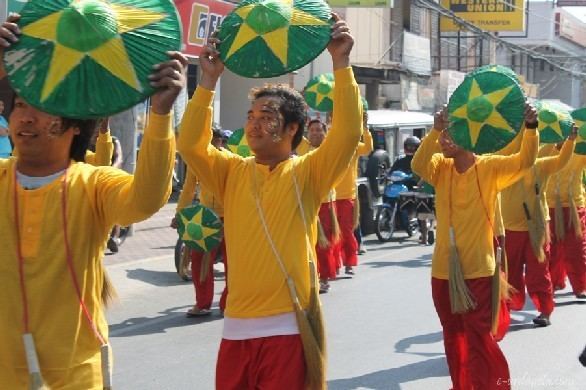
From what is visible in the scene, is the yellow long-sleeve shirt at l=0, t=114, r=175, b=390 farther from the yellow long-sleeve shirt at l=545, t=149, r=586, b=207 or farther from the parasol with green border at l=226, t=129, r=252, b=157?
the yellow long-sleeve shirt at l=545, t=149, r=586, b=207

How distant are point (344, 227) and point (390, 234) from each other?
480 centimetres

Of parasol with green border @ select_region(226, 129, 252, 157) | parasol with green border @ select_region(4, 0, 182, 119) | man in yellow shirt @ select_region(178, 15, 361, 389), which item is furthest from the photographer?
parasol with green border @ select_region(226, 129, 252, 157)

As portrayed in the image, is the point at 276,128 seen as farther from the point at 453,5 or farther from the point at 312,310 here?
the point at 453,5

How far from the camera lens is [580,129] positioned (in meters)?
9.59

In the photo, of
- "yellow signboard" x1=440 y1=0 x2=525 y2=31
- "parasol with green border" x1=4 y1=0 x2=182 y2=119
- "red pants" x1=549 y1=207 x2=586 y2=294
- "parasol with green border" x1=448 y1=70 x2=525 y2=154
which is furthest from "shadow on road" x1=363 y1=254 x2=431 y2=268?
"yellow signboard" x1=440 y1=0 x2=525 y2=31

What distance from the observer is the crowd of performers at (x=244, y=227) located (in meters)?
3.10

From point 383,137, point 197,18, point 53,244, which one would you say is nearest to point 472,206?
point 53,244

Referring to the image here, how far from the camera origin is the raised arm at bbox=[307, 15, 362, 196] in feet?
13.6

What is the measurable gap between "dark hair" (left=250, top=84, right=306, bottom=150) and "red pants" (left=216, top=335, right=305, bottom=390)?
3.24ft

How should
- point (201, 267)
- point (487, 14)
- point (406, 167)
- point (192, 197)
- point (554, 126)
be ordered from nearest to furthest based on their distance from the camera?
point (554, 126), point (201, 267), point (192, 197), point (406, 167), point (487, 14)

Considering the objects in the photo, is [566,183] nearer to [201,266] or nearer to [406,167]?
[201,266]

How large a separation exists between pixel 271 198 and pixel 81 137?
1.22m

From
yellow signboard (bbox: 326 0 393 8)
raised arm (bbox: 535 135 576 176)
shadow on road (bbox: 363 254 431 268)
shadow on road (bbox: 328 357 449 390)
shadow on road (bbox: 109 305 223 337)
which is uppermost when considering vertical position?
yellow signboard (bbox: 326 0 393 8)

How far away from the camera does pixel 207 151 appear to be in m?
4.40
